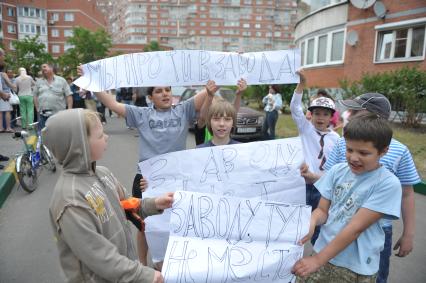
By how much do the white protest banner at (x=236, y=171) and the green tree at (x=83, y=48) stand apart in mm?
57878

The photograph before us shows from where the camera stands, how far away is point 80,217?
1.50 meters

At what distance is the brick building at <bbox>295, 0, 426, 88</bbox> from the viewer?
16422 millimetres

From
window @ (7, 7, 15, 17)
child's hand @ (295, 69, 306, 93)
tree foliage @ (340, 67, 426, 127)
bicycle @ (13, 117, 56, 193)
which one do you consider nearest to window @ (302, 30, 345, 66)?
tree foliage @ (340, 67, 426, 127)

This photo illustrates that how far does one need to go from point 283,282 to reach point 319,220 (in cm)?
41

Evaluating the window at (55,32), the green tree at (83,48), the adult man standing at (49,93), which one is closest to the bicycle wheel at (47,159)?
the adult man standing at (49,93)

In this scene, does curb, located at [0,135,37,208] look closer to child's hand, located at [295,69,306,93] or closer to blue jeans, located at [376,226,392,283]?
child's hand, located at [295,69,306,93]

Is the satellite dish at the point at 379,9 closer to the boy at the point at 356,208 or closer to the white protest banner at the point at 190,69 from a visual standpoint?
the white protest banner at the point at 190,69

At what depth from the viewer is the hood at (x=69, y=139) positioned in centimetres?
150

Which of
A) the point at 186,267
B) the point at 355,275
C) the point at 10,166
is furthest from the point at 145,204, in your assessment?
the point at 10,166

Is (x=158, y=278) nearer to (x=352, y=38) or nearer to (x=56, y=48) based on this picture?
(x=352, y=38)

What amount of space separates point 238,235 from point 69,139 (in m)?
1.06

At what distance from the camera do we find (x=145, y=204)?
2068 mm

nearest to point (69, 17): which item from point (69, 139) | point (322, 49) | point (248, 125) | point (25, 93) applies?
point (322, 49)

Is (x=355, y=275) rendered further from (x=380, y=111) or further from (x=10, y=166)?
(x=10, y=166)
